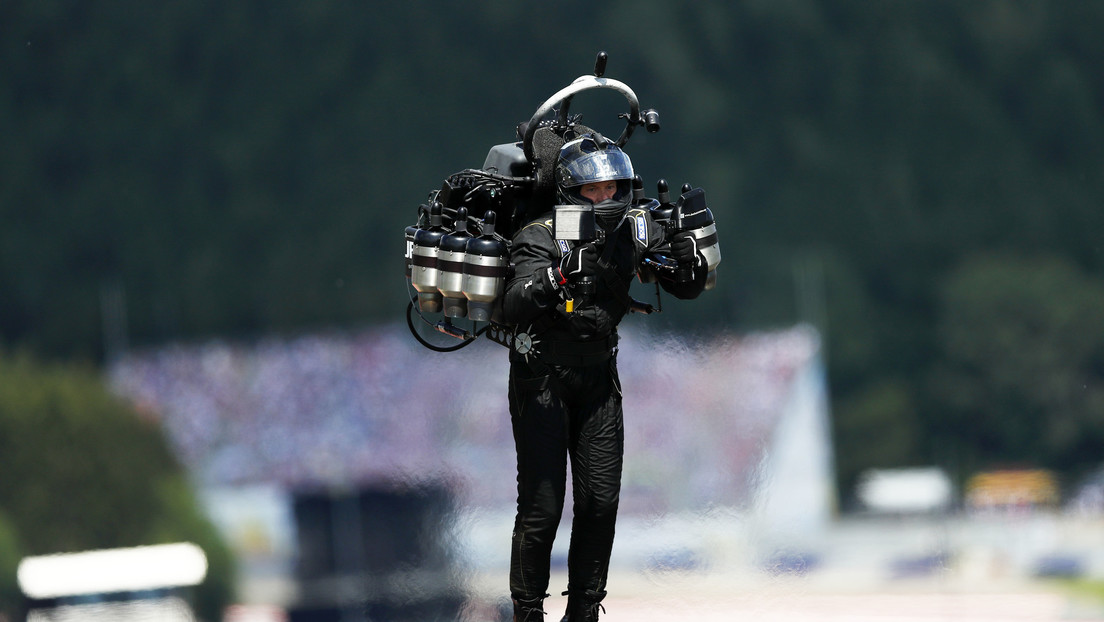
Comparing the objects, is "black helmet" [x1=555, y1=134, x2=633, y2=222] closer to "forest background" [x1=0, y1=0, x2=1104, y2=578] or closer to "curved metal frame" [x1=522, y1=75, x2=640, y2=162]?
"curved metal frame" [x1=522, y1=75, x2=640, y2=162]

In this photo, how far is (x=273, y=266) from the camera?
49.8 feet

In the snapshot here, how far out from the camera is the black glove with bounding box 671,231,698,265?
5.93m

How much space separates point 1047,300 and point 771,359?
430 cm

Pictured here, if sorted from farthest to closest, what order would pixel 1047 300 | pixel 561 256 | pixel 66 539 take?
pixel 1047 300 → pixel 66 539 → pixel 561 256

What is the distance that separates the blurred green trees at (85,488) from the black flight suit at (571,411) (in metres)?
7.92

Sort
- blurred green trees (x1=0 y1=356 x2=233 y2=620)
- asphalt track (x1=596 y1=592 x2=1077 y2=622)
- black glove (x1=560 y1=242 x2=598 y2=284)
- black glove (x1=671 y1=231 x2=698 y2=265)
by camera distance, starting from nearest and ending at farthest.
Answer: black glove (x1=560 y1=242 x2=598 y2=284) < black glove (x1=671 y1=231 x2=698 y2=265) < asphalt track (x1=596 y1=592 x2=1077 y2=622) < blurred green trees (x1=0 y1=356 x2=233 y2=620)

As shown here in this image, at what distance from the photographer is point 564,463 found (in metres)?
6.02

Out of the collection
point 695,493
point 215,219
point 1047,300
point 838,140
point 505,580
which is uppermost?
point 838,140

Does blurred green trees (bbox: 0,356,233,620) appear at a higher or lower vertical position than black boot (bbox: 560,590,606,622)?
higher

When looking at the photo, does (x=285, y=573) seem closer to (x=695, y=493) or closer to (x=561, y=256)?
(x=695, y=493)

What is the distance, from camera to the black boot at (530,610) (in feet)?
19.7

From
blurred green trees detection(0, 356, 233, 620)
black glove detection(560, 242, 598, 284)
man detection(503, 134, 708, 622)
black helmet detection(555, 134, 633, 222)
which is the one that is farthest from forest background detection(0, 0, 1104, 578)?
black glove detection(560, 242, 598, 284)

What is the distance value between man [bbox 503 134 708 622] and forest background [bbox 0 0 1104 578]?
8.49m

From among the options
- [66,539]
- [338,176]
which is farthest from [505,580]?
[338,176]
